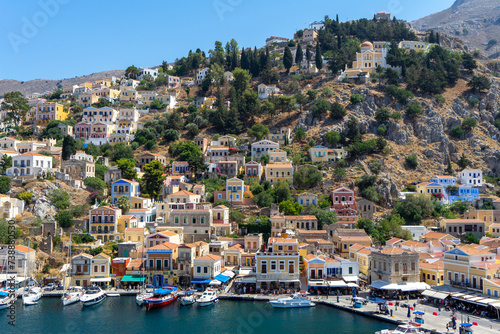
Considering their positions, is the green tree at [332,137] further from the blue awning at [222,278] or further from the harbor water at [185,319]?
the harbor water at [185,319]

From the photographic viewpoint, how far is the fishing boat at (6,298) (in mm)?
40500

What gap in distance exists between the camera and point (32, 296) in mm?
41656

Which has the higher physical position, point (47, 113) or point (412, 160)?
point (47, 113)

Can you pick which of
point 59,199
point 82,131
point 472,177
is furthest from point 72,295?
point 472,177

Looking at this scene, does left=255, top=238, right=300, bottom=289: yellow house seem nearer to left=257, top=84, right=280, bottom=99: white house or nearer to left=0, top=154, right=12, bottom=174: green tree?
left=0, top=154, right=12, bottom=174: green tree

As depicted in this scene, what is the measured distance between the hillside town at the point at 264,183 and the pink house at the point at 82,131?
0.24m

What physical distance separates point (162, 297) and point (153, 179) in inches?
953

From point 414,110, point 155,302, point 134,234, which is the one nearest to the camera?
point 155,302

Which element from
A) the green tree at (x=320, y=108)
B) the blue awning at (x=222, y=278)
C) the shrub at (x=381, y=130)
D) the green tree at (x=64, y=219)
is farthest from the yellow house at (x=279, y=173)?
the green tree at (x=64, y=219)

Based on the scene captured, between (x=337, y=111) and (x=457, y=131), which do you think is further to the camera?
(x=457, y=131)

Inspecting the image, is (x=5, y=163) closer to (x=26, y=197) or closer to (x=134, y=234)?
(x=26, y=197)

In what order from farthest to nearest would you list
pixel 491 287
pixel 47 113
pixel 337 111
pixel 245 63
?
pixel 245 63 < pixel 47 113 < pixel 337 111 < pixel 491 287

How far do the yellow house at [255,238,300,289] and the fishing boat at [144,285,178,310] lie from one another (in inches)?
319

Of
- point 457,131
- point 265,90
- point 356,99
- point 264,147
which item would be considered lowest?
point 264,147
